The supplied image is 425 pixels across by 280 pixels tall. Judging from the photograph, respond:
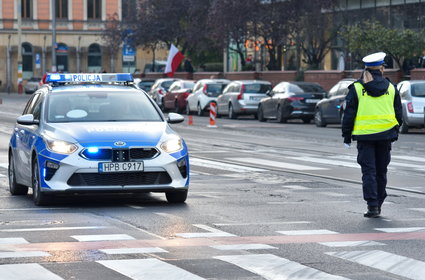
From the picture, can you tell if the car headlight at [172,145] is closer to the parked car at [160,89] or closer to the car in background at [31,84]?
the parked car at [160,89]

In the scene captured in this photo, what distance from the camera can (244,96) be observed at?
44.2 metres

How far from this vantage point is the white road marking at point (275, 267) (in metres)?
8.72

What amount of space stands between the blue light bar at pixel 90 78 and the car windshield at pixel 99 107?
0.68 meters

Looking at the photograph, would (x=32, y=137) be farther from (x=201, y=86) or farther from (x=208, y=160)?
(x=201, y=86)

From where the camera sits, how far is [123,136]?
13.8m

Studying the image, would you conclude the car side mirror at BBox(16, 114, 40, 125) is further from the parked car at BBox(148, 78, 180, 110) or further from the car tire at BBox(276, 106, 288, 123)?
the parked car at BBox(148, 78, 180, 110)

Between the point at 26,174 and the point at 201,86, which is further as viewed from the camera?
the point at 201,86

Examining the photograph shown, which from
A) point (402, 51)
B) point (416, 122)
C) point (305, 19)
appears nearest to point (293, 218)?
point (416, 122)

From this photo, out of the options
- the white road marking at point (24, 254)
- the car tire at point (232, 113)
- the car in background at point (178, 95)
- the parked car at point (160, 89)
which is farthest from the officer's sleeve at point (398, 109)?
the parked car at point (160, 89)

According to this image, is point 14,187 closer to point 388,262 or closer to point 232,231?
point 232,231

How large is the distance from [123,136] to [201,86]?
35.5 meters

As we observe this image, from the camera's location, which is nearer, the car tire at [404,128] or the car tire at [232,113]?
the car tire at [404,128]

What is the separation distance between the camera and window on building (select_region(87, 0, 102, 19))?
103m

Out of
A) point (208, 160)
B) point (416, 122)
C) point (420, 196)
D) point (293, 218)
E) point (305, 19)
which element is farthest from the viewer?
point (305, 19)
